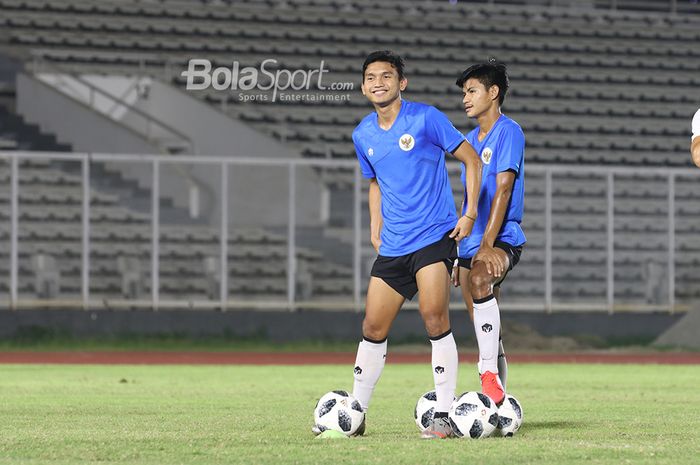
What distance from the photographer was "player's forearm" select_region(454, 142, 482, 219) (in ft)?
23.8

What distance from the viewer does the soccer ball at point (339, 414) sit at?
7.18m

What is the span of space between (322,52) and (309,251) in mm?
6593

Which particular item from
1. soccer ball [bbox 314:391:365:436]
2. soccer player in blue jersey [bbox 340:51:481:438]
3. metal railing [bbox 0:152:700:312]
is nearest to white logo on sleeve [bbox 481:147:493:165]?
soccer player in blue jersey [bbox 340:51:481:438]

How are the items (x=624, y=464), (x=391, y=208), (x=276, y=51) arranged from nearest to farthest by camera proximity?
1. (x=624, y=464)
2. (x=391, y=208)
3. (x=276, y=51)

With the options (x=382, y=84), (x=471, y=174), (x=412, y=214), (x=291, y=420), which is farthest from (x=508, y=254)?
(x=291, y=420)

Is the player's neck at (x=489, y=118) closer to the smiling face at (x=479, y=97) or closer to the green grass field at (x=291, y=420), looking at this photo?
Answer: the smiling face at (x=479, y=97)

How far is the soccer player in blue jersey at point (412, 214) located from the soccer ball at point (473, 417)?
12 centimetres

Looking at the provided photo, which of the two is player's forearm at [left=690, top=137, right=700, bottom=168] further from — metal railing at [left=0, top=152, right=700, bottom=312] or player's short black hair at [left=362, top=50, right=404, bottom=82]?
metal railing at [left=0, top=152, right=700, bottom=312]

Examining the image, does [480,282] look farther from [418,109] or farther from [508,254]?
[418,109]

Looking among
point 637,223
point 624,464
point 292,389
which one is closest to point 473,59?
point 637,223

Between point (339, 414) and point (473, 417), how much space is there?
0.67 meters

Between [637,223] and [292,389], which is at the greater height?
[637,223]

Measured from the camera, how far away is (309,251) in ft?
69.6

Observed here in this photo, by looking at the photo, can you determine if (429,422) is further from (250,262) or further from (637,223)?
(637,223)
